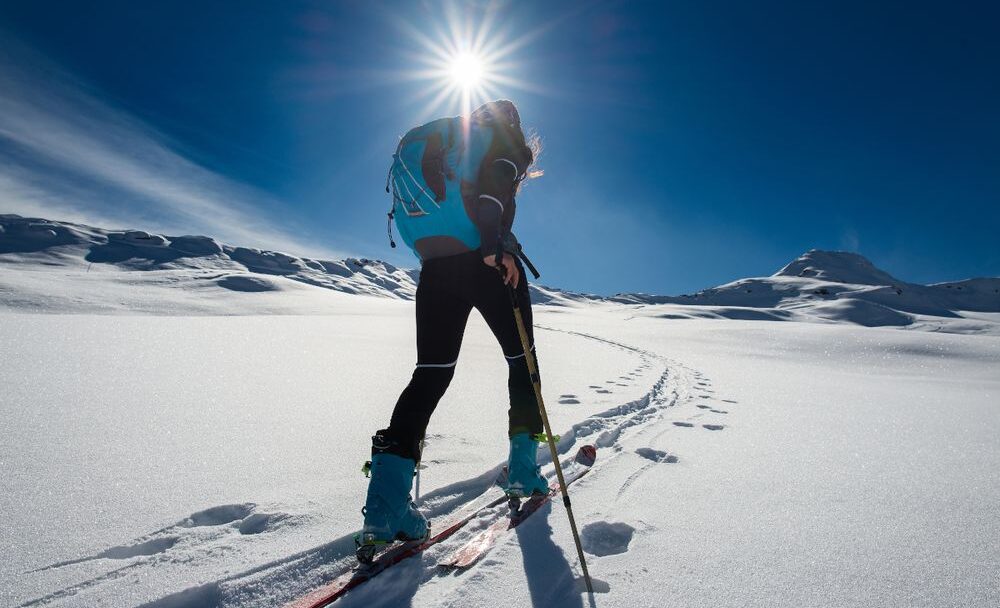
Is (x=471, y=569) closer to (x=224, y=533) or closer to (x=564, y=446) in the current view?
(x=224, y=533)

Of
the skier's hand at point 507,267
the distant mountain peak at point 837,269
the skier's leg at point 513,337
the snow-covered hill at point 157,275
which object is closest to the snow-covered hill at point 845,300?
the distant mountain peak at point 837,269

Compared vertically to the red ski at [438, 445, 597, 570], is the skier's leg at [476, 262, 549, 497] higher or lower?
higher

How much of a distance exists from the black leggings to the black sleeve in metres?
0.20

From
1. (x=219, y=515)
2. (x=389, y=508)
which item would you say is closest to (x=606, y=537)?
(x=389, y=508)

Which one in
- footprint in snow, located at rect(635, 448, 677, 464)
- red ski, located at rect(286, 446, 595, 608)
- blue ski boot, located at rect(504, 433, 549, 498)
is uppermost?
blue ski boot, located at rect(504, 433, 549, 498)

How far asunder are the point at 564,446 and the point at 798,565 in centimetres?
189

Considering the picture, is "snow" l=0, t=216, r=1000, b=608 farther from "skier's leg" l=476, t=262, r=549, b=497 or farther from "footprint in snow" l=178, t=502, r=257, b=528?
"skier's leg" l=476, t=262, r=549, b=497

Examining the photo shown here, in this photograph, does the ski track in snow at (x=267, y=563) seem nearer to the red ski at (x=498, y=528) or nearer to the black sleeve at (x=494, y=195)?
the red ski at (x=498, y=528)

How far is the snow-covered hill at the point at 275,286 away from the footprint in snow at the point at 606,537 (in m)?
24.0

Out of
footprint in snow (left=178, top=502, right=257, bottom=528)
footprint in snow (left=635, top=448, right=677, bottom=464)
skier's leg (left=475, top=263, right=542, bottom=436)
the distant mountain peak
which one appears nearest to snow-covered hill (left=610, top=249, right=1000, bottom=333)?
the distant mountain peak

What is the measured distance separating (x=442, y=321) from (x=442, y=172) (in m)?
0.78

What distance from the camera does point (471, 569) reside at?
1836 mm

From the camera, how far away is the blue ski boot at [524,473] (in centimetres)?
248

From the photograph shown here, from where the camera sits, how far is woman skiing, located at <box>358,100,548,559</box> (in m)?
2.05
